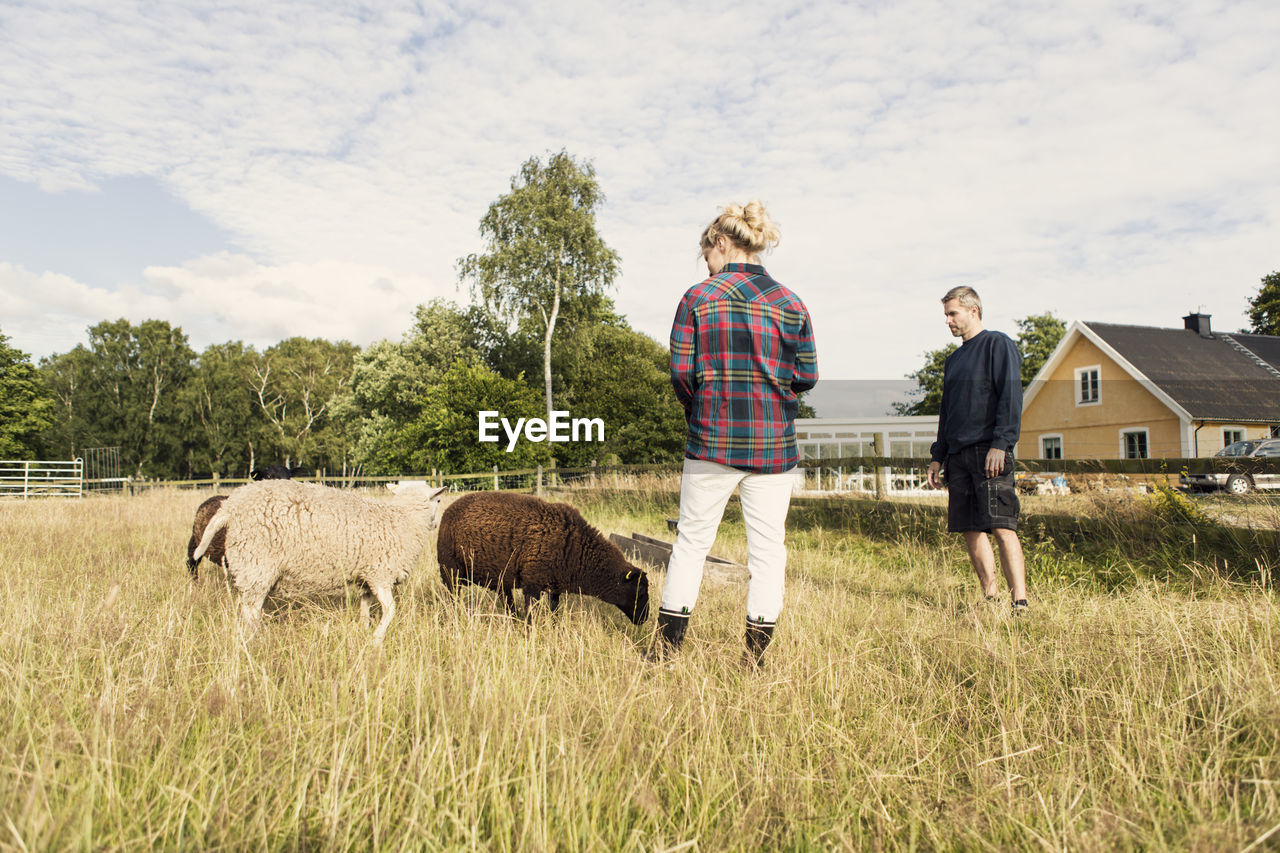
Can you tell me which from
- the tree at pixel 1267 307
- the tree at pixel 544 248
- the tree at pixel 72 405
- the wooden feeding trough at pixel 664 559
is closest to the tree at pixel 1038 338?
the tree at pixel 1267 307

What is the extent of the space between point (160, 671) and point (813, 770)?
2.58 metres

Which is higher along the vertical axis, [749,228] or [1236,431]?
[749,228]

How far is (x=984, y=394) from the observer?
4.27m

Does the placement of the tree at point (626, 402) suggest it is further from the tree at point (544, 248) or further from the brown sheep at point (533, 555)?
the brown sheep at point (533, 555)

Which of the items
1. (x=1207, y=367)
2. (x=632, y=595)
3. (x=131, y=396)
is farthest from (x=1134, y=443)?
(x=131, y=396)

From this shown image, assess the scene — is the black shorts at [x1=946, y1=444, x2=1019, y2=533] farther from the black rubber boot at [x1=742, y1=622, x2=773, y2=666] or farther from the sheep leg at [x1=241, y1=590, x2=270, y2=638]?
the sheep leg at [x1=241, y1=590, x2=270, y2=638]

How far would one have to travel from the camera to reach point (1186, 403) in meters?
23.7

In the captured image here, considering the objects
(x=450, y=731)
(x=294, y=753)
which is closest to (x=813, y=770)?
(x=450, y=731)

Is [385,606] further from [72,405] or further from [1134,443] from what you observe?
[72,405]

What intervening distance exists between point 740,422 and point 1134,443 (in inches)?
1132

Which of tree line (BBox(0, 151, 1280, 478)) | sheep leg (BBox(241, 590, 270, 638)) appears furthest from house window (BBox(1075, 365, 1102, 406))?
sheep leg (BBox(241, 590, 270, 638))

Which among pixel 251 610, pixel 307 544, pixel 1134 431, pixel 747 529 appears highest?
pixel 1134 431

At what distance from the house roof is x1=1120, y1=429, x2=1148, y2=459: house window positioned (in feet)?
6.18

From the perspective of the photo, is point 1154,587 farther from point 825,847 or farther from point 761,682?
point 825,847
